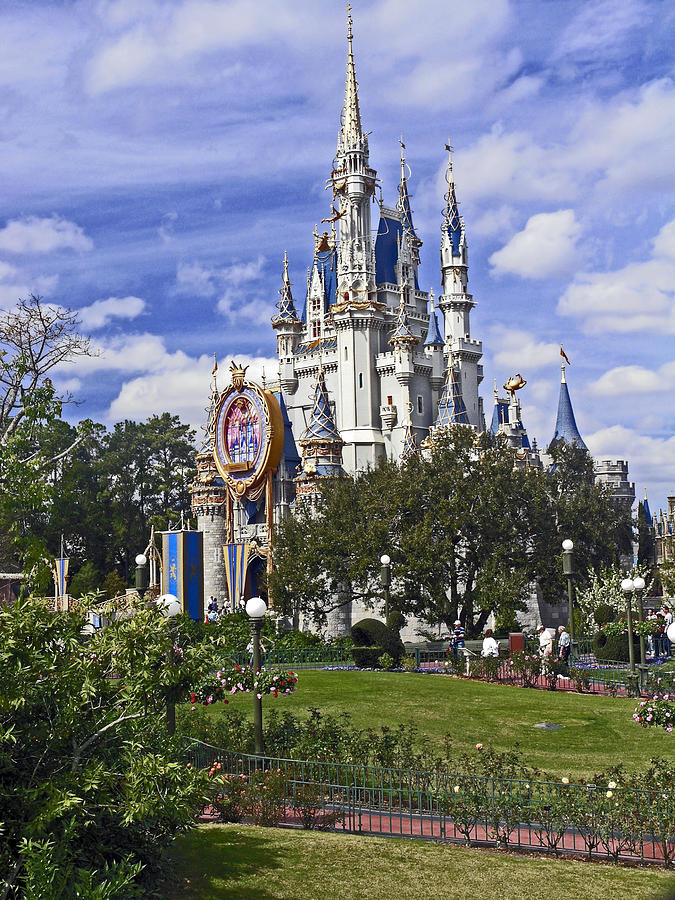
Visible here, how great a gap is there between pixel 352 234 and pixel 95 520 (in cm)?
2757

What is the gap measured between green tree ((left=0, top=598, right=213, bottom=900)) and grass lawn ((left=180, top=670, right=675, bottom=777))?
1014 cm

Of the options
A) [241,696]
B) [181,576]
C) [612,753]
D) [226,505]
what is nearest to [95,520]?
[226,505]

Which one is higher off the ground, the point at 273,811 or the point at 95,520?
the point at 95,520

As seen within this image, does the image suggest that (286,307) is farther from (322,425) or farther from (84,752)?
(84,752)

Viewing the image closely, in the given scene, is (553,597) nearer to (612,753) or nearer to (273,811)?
(612,753)

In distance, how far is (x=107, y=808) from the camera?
9523 millimetres

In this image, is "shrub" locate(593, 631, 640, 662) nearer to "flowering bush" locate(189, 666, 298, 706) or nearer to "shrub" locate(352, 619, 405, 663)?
"shrub" locate(352, 619, 405, 663)

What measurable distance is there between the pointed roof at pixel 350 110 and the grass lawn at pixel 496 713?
→ 4583 cm

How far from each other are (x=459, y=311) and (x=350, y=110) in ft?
50.4

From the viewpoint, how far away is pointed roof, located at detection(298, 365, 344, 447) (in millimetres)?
56625

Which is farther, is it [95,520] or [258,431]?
[95,520]

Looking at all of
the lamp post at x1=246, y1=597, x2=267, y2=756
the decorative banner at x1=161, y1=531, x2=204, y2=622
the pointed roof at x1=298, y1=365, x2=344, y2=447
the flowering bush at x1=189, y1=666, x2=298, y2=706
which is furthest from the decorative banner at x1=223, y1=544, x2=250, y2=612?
the flowering bush at x1=189, y1=666, x2=298, y2=706

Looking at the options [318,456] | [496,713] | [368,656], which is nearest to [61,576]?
[318,456]

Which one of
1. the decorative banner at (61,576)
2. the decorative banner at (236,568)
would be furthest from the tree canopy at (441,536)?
the decorative banner at (61,576)
